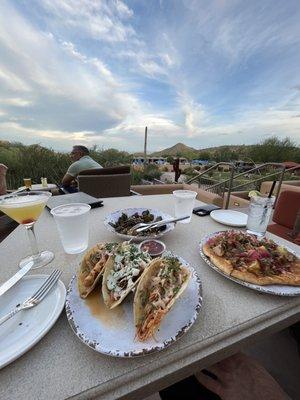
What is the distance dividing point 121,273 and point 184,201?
66 centimetres

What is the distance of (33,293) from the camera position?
549 mm

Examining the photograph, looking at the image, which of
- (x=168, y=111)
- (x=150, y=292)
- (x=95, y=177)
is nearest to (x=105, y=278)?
(x=150, y=292)

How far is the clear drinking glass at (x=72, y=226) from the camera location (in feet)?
2.44

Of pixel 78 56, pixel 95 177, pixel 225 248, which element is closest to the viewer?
pixel 225 248

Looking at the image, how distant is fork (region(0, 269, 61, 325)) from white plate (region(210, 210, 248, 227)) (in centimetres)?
89

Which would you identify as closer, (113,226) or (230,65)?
(113,226)

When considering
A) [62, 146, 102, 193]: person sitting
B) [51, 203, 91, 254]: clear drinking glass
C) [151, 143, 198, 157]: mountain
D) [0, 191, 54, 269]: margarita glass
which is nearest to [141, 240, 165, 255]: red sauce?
[51, 203, 91, 254]: clear drinking glass

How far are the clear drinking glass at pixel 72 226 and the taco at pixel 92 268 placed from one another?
0.17m

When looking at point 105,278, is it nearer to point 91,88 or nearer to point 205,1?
point 205,1

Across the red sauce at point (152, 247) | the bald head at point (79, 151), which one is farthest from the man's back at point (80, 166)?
the red sauce at point (152, 247)

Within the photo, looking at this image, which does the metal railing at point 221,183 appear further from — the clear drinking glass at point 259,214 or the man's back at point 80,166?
the man's back at point 80,166

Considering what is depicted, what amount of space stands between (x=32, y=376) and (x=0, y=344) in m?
0.11

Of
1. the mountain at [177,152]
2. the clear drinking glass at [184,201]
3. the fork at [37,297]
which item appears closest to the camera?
the fork at [37,297]

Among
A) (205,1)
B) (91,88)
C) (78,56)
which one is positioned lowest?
(91,88)
